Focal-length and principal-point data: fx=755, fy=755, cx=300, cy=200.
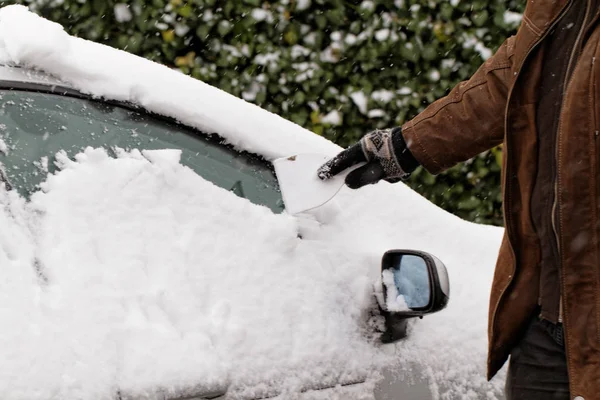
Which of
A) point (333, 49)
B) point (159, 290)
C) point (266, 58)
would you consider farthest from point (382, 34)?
point (159, 290)

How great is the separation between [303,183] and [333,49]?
227 centimetres

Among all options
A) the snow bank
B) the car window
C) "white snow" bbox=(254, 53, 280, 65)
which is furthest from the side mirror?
"white snow" bbox=(254, 53, 280, 65)

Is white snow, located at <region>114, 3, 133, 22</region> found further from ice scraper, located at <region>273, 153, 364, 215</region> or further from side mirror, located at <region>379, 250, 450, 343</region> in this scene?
side mirror, located at <region>379, 250, 450, 343</region>

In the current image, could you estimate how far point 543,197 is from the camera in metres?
1.73

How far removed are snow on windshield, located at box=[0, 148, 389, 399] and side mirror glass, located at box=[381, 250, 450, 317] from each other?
3.3 inches

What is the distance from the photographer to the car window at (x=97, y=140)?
182 cm

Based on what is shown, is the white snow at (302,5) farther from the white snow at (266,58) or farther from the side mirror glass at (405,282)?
the side mirror glass at (405,282)

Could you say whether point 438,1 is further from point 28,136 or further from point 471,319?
point 28,136

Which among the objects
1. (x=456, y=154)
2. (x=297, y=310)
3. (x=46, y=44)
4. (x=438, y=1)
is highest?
(x=438, y=1)

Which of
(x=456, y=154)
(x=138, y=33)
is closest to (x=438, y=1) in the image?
(x=138, y=33)

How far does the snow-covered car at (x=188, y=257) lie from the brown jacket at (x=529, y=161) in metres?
0.19

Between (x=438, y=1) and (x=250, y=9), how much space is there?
102 centimetres

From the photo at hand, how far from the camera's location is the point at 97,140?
1.93 meters

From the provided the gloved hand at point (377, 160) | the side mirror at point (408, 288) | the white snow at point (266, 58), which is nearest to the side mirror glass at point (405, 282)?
the side mirror at point (408, 288)
